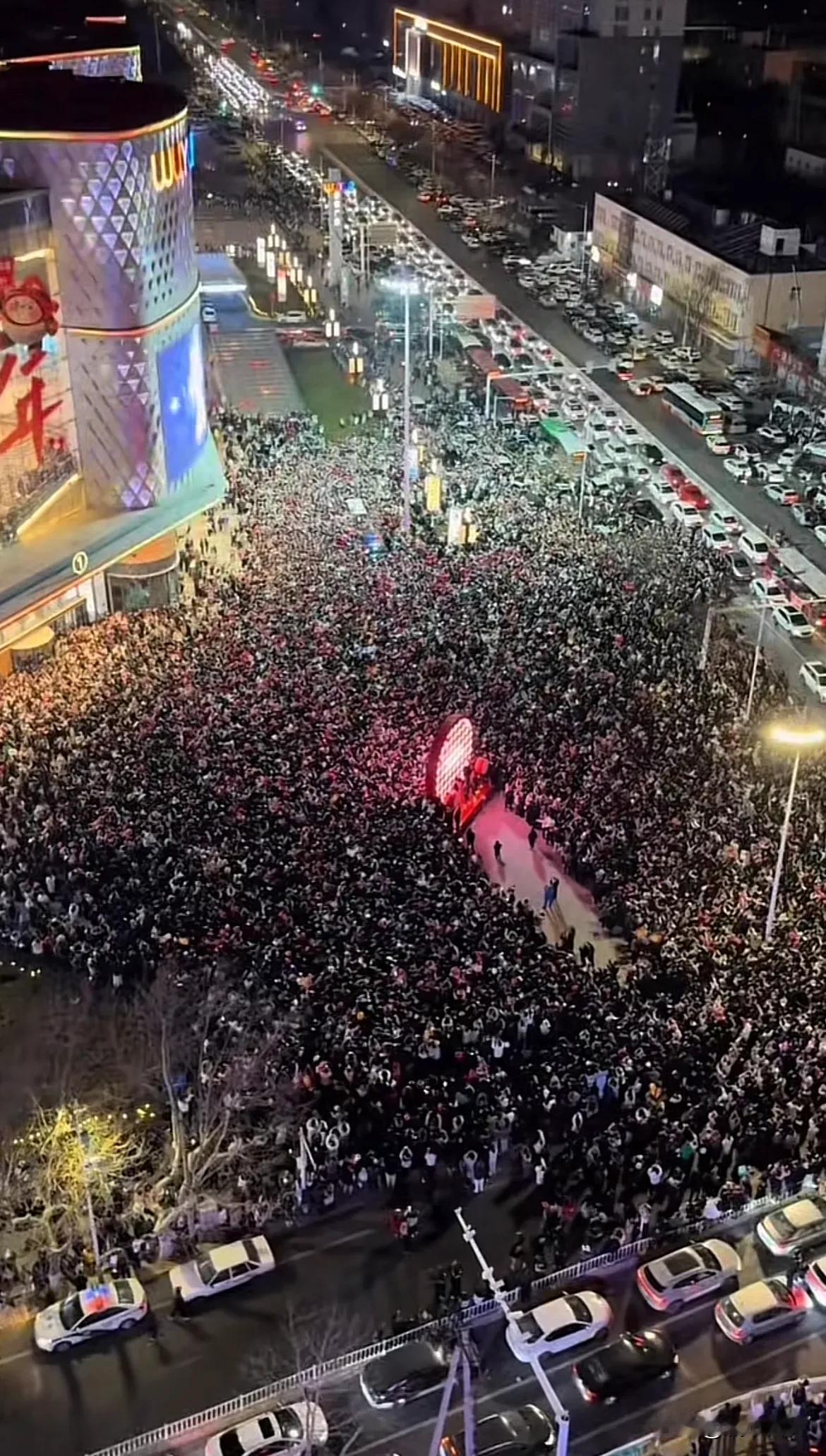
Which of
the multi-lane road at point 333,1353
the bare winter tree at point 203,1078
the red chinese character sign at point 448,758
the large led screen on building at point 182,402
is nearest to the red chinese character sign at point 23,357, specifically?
the large led screen on building at point 182,402

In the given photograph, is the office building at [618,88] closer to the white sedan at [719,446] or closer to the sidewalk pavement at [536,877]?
the white sedan at [719,446]

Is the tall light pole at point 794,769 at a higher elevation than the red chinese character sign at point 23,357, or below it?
below

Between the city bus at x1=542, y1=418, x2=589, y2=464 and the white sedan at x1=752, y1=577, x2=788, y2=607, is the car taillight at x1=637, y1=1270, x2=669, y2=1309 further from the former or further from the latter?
the city bus at x1=542, y1=418, x2=589, y2=464

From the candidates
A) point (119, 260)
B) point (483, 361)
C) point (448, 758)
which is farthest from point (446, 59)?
point (448, 758)

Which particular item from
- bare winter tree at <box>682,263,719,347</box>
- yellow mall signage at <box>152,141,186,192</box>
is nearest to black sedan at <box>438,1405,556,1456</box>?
yellow mall signage at <box>152,141,186,192</box>

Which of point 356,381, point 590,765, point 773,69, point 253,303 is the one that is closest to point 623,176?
point 773,69

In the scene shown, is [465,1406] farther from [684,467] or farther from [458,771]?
[684,467]
